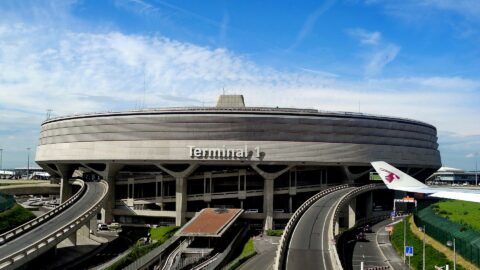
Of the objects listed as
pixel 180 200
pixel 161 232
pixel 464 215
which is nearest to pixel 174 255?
pixel 161 232

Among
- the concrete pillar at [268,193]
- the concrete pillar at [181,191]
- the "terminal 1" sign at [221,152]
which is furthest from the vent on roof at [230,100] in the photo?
the concrete pillar at [181,191]

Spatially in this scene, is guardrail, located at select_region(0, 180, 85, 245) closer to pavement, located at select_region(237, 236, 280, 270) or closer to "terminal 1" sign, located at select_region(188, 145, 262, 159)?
"terminal 1" sign, located at select_region(188, 145, 262, 159)

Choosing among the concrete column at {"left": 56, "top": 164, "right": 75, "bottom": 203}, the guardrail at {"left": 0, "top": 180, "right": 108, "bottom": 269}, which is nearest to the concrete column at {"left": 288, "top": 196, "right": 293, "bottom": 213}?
the guardrail at {"left": 0, "top": 180, "right": 108, "bottom": 269}

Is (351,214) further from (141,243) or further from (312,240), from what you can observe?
(312,240)

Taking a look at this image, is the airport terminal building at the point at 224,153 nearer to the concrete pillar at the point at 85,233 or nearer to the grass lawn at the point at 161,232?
the grass lawn at the point at 161,232

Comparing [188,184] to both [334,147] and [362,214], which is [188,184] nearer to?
[334,147]

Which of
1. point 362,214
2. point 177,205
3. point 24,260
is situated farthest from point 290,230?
point 362,214
